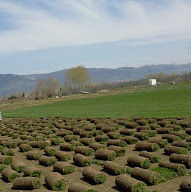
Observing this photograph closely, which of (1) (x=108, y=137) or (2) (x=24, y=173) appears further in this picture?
(1) (x=108, y=137)

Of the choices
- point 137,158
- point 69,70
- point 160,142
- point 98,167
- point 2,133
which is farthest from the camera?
point 69,70

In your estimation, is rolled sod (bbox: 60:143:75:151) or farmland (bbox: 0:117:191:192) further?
rolled sod (bbox: 60:143:75:151)

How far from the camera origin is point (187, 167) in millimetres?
13961

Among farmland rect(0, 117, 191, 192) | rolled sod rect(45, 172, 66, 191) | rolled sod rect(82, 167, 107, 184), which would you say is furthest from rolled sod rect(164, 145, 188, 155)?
rolled sod rect(45, 172, 66, 191)

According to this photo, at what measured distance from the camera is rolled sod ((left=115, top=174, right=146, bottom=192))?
446 inches

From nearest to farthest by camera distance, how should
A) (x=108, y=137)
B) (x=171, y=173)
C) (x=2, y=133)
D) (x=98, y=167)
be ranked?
(x=171, y=173), (x=98, y=167), (x=108, y=137), (x=2, y=133)

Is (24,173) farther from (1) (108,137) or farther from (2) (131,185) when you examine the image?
(1) (108,137)

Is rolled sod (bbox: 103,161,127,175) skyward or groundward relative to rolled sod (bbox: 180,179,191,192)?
groundward

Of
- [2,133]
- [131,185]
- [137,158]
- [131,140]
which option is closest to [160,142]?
[131,140]

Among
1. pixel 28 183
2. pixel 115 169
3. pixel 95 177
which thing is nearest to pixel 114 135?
pixel 115 169

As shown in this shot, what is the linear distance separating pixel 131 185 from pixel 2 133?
960 inches

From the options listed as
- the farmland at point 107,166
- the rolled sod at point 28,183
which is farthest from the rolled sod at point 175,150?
the rolled sod at point 28,183

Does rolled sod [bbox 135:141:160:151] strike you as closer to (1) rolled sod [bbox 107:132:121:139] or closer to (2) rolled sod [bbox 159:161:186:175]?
(2) rolled sod [bbox 159:161:186:175]

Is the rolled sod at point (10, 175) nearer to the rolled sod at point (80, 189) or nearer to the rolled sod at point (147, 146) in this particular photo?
the rolled sod at point (80, 189)
